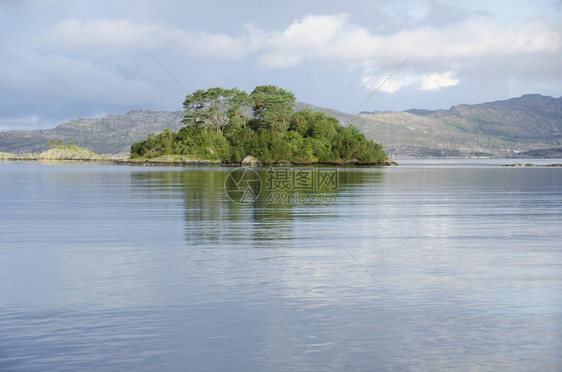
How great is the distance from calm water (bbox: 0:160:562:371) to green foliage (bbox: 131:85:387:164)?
460ft

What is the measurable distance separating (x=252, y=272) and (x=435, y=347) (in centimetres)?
731

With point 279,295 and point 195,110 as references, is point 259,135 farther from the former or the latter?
point 279,295

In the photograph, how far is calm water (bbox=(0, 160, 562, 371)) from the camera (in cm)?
1025

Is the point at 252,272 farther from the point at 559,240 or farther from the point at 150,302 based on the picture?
the point at 559,240

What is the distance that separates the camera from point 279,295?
1434 cm

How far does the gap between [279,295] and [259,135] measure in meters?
162

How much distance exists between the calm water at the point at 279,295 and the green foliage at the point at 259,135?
140 m

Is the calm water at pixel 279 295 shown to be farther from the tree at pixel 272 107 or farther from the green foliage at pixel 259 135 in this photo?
the tree at pixel 272 107

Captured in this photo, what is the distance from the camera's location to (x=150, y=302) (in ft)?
45.2

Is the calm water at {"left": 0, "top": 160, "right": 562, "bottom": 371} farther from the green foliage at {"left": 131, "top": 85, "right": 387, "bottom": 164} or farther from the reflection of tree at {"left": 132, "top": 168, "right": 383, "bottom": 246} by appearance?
the green foliage at {"left": 131, "top": 85, "right": 387, "bottom": 164}

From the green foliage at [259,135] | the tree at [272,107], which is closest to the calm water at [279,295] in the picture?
the green foliage at [259,135]

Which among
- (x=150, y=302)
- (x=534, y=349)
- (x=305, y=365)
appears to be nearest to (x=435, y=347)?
(x=534, y=349)

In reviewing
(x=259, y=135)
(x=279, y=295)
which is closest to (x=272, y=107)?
(x=259, y=135)

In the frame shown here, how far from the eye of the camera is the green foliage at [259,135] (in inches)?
6698
